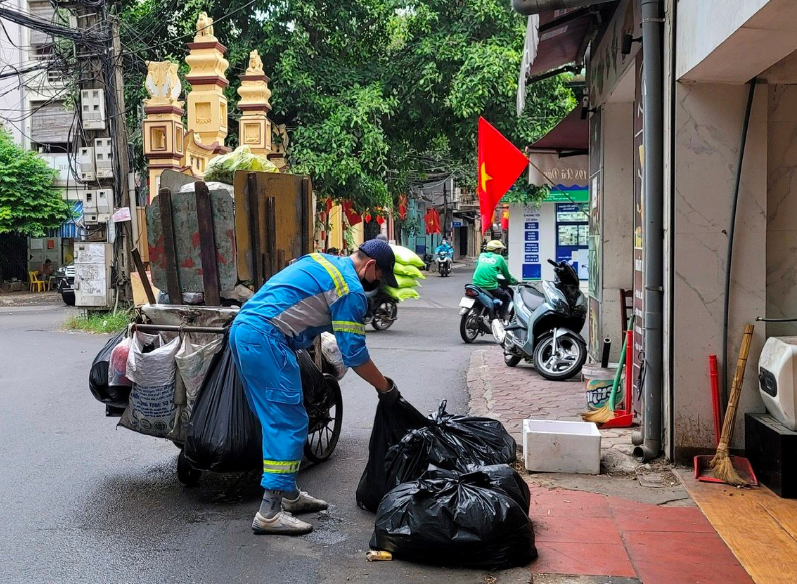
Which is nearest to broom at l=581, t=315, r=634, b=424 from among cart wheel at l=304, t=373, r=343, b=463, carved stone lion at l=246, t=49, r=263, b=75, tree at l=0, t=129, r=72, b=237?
cart wheel at l=304, t=373, r=343, b=463

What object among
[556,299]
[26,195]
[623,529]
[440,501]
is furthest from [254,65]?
[440,501]

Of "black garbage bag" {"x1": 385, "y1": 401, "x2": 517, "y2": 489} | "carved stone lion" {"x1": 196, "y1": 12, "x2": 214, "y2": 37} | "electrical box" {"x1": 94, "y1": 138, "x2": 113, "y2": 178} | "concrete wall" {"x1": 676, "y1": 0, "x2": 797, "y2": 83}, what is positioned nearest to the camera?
"concrete wall" {"x1": 676, "y1": 0, "x2": 797, "y2": 83}

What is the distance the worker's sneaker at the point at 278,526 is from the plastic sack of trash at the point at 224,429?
41 centimetres

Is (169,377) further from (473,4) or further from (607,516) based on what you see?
(473,4)

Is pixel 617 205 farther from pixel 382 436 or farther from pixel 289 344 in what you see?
pixel 289 344

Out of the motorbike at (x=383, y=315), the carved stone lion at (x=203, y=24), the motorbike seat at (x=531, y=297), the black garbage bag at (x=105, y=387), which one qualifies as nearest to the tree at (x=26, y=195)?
the carved stone lion at (x=203, y=24)

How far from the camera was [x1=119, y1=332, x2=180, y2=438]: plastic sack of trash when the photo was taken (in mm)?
4926

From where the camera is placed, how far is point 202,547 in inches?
161

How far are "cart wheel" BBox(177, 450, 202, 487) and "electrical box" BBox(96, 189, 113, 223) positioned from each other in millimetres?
10712

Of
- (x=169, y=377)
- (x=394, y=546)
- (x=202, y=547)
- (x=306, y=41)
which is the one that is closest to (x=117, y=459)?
(x=169, y=377)

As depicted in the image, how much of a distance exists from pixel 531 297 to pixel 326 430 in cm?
465

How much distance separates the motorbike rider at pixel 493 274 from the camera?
40.4ft

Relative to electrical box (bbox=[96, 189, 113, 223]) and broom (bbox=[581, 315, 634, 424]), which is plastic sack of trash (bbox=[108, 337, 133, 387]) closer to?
broom (bbox=[581, 315, 634, 424])

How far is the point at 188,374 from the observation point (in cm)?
489
